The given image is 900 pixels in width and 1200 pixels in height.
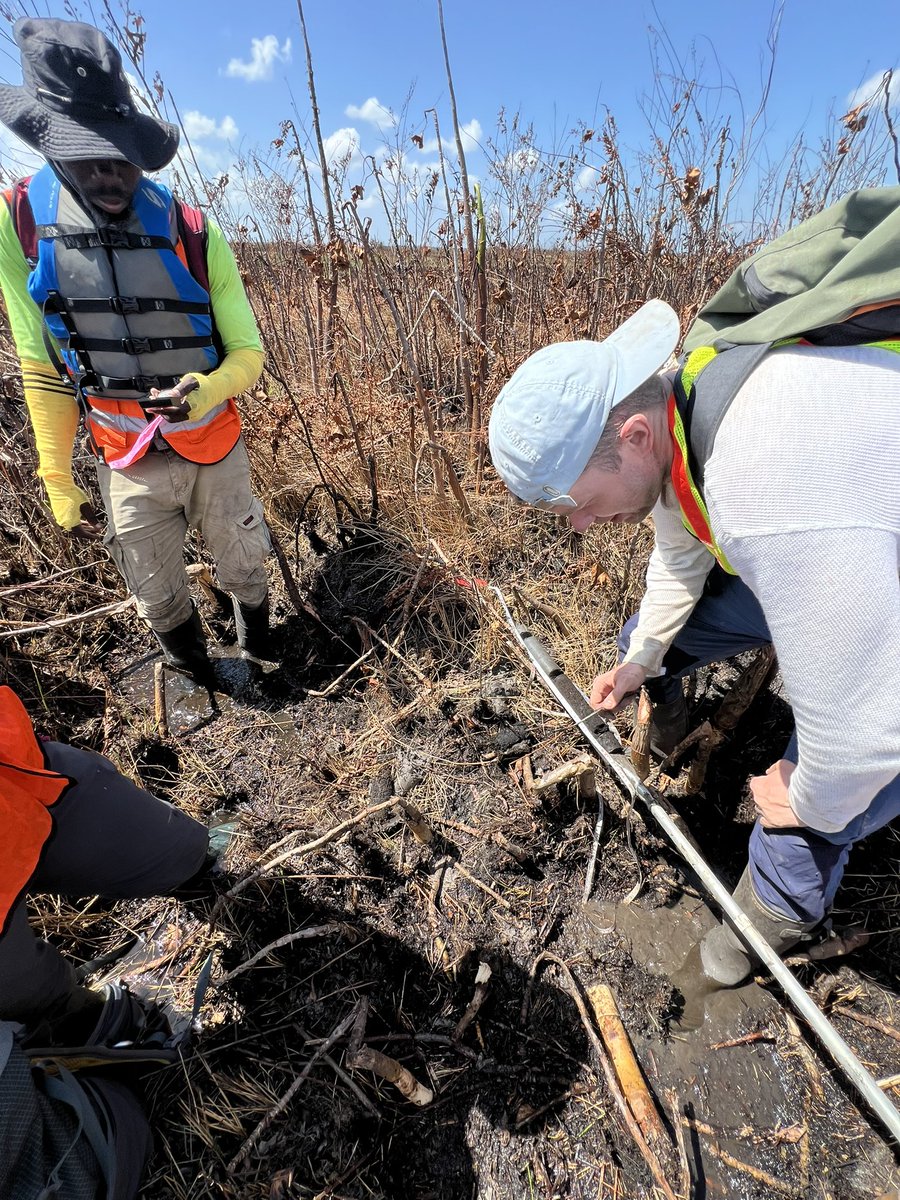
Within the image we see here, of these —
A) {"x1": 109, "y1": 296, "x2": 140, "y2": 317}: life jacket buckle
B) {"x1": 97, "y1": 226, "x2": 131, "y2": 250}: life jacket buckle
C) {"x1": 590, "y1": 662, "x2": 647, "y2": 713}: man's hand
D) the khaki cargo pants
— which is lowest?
{"x1": 590, "y1": 662, "x2": 647, "y2": 713}: man's hand

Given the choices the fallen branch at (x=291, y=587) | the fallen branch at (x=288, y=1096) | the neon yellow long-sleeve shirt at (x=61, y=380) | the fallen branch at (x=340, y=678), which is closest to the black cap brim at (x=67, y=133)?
the neon yellow long-sleeve shirt at (x=61, y=380)

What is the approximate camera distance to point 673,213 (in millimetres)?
3762

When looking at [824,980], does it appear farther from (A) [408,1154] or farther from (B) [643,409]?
(B) [643,409]

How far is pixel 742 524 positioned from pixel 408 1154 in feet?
6.34

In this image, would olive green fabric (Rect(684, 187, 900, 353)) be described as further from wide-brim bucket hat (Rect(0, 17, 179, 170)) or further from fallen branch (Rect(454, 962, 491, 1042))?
wide-brim bucket hat (Rect(0, 17, 179, 170))

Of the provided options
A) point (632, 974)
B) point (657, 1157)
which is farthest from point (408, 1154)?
point (632, 974)

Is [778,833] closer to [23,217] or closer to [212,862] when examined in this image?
[212,862]

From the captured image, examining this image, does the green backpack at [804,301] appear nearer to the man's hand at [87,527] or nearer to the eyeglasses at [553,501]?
the eyeglasses at [553,501]

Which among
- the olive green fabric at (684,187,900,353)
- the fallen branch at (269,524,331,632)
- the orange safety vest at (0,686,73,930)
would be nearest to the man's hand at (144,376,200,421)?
the fallen branch at (269,524,331,632)

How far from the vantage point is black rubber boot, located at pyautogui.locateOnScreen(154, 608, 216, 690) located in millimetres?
2809

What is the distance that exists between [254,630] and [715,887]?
251cm

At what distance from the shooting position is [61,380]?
2350 millimetres

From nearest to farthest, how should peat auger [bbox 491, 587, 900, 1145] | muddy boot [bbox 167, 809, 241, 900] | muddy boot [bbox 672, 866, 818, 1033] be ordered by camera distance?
peat auger [bbox 491, 587, 900, 1145], muddy boot [bbox 672, 866, 818, 1033], muddy boot [bbox 167, 809, 241, 900]

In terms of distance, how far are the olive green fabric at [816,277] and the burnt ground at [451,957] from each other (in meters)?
1.65
